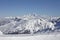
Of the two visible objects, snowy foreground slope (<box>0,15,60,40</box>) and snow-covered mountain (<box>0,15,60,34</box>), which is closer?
snowy foreground slope (<box>0,15,60,40</box>)

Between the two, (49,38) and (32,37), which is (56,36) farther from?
Result: (32,37)

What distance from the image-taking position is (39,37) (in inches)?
94.8

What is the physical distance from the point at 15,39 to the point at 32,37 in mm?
359

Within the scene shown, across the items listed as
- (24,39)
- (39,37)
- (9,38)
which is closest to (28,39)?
(24,39)

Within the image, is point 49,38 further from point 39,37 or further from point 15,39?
point 15,39

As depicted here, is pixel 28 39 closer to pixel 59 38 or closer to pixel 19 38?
pixel 19 38

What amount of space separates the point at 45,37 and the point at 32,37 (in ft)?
0.91

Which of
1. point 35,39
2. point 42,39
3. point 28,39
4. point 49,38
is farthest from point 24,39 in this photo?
point 49,38

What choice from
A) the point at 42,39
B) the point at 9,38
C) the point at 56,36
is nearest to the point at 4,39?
the point at 9,38

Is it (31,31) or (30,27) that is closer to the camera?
(31,31)

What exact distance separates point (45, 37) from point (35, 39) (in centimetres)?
23

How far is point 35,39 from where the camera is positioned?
234cm

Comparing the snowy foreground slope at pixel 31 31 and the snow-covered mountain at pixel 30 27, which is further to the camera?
the snow-covered mountain at pixel 30 27

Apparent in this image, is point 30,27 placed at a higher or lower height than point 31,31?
higher
